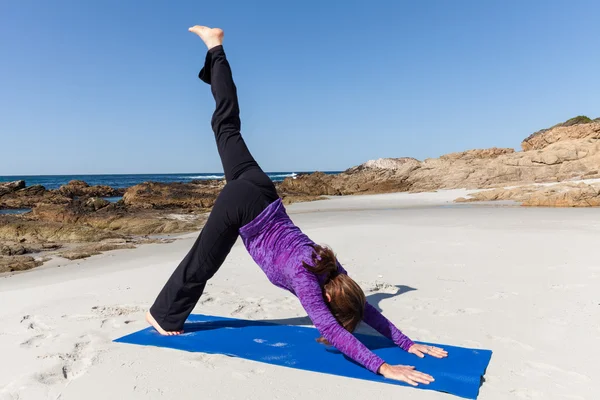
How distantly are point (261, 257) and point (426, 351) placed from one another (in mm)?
1166

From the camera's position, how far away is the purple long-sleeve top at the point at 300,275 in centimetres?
260

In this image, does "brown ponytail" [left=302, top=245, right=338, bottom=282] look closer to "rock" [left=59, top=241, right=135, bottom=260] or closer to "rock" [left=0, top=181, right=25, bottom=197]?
"rock" [left=59, top=241, right=135, bottom=260]

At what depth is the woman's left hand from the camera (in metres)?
→ 2.80

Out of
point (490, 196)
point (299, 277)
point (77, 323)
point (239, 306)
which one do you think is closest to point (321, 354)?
point (299, 277)

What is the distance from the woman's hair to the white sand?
346 mm

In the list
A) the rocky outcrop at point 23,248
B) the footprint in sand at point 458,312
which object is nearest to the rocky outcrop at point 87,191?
the rocky outcrop at point 23,248

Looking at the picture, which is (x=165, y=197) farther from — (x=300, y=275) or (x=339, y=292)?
(x=339, y=292)

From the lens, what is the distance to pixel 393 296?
417cm

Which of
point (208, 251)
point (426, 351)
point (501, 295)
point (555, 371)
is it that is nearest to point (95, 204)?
point (208, 251)

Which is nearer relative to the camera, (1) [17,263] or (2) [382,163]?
(1) [17,263]

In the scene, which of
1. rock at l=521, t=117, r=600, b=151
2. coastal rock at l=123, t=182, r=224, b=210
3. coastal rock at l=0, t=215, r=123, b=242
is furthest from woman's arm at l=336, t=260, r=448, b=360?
rock at l=521, t=117, r=600, b=151

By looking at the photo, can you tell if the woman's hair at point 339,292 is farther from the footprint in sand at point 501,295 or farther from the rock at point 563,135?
the rock at point 563,135

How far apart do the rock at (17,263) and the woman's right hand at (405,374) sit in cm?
508

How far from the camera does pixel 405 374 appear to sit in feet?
8.13
